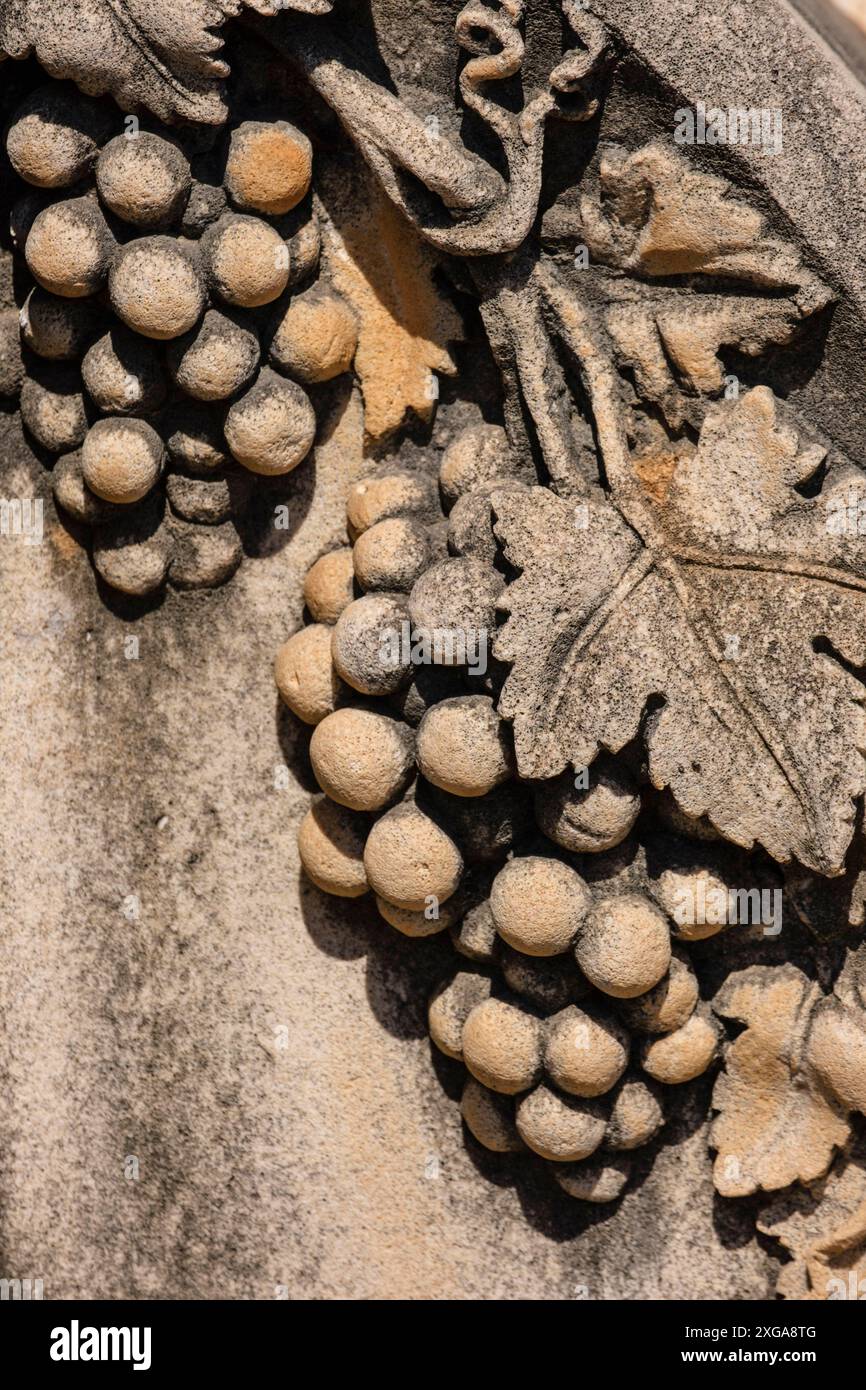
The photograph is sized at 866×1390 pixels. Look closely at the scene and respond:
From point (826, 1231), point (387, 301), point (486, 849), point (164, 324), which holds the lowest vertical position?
point (826, 1231)

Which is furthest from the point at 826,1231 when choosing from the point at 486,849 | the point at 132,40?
the point at 132,40

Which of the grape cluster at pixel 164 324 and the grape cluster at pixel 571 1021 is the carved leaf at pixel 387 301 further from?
the grape cluster at pixel 571 1021

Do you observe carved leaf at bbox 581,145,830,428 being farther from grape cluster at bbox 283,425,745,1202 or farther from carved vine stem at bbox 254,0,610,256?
grape cluster at bbox 283,425,745,1202

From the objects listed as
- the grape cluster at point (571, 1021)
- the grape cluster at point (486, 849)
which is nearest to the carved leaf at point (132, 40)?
the grape cluster at point (486, 849)

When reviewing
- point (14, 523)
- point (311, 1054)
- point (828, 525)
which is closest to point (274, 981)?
point (311, 1054)

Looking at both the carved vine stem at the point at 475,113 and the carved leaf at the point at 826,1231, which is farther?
the carved leaf at the point at 826,1231

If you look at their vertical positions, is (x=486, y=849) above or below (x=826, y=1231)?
above

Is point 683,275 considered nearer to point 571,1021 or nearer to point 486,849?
point 486,849
